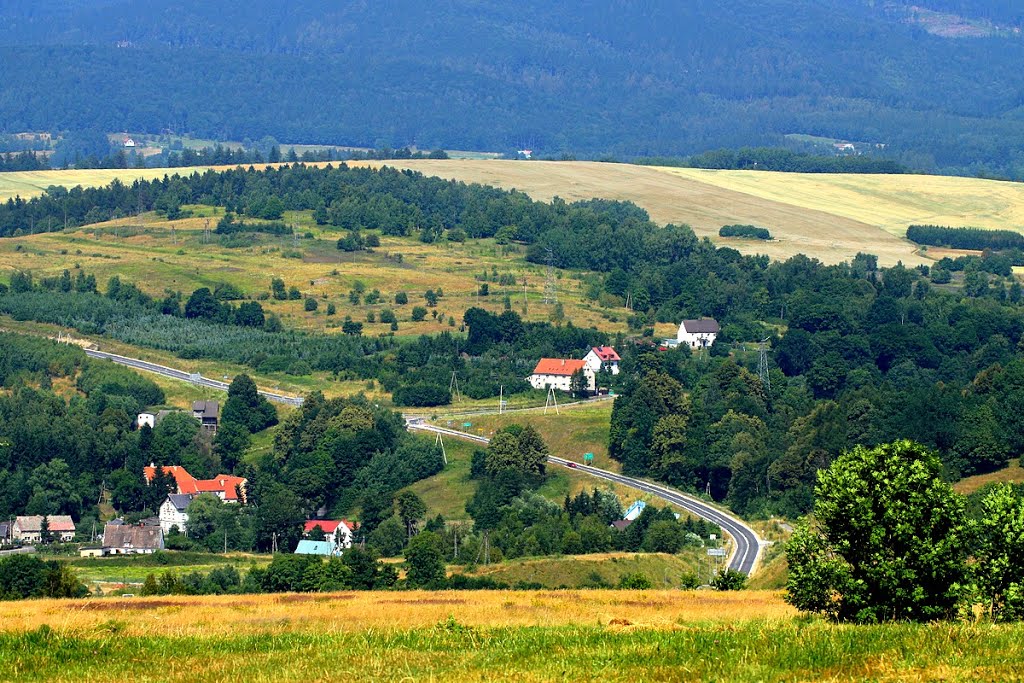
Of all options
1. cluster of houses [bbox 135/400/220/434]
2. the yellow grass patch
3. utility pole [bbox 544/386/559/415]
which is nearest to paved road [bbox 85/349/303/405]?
cluster of houses [bbox 135/400/220/434]

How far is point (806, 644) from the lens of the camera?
30.8 meters

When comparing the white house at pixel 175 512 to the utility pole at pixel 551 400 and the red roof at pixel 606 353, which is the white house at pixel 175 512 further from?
the red roof at pixel 606 353

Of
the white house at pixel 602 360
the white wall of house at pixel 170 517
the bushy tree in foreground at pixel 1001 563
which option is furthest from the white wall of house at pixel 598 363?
the bushy tree in foreground at pixel 1001 563

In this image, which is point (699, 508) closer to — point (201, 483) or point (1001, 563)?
point (201, 483)

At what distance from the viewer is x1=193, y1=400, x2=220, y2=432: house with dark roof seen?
433 feet

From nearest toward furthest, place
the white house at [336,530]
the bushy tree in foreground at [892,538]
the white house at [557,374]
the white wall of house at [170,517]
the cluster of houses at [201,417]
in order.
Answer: the bushy tree in foreground at [892,538]
the white house at [336,530]
the white wall of house at [170,517]
the cluster of houses at [201,417]
the white house at [557,374]

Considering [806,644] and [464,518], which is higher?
[806,644]

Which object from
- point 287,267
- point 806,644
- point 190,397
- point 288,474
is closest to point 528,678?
point 806,644

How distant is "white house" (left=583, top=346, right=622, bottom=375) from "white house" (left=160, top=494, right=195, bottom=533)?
4526cm

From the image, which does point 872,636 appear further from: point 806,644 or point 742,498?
point 742,498

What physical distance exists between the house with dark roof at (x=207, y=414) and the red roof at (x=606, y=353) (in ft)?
117

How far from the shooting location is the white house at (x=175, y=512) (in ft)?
365

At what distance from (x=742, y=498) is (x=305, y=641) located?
77.7m

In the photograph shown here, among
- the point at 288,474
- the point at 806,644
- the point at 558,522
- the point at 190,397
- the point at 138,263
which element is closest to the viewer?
the point at 806,644
